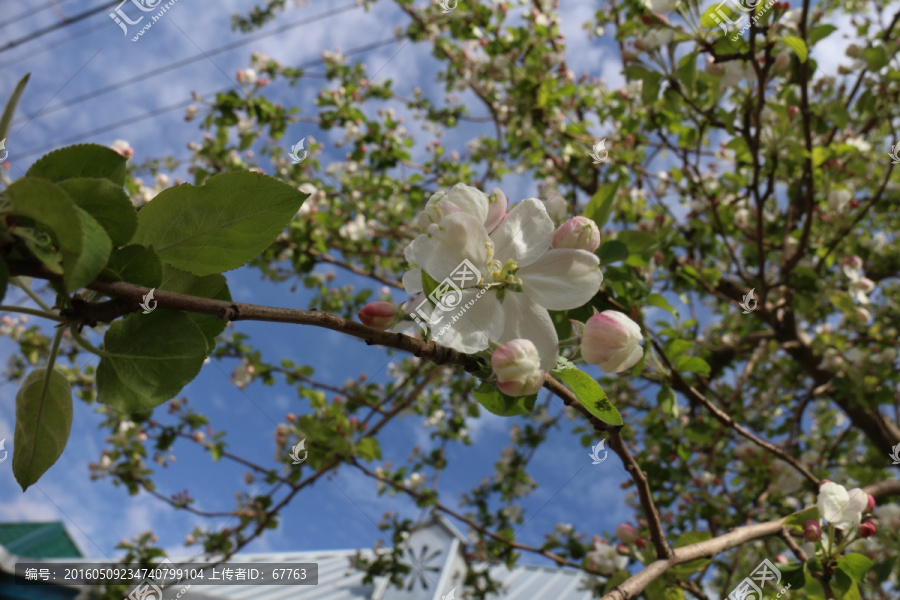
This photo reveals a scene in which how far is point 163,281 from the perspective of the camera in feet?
1.75

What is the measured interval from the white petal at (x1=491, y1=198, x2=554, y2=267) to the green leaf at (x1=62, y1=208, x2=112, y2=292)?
38 cm

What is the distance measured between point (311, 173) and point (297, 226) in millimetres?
923

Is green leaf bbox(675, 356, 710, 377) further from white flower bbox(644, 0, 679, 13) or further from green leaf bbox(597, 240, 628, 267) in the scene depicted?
white flower bbox(644, 0, 679, 13)

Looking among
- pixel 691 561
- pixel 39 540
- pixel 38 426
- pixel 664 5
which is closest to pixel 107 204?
pixel 38 426

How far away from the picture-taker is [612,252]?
1038 mm

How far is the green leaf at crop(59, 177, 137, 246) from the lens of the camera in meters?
0.45

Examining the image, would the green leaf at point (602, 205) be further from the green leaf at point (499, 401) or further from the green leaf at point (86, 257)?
the green leaf at point (86, 257)

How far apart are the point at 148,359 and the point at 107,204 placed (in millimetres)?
134

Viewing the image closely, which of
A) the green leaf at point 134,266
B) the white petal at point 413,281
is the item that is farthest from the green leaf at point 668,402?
the green leaf at point 134,266

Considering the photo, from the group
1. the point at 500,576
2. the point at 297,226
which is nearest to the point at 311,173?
the point at 297,226

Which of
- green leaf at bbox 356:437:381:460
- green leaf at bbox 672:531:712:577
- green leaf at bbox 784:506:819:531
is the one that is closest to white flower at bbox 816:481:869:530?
green leaf at bbox 784:506:819:531

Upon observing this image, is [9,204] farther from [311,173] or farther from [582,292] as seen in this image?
[311,173]

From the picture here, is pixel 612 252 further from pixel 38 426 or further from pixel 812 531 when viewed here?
pixel 38 426

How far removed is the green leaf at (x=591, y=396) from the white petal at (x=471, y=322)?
10 cm
